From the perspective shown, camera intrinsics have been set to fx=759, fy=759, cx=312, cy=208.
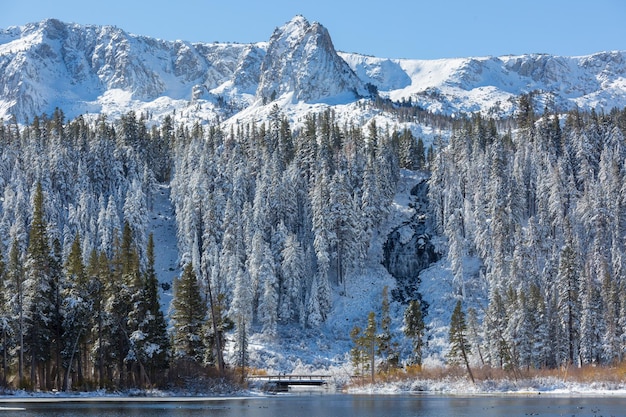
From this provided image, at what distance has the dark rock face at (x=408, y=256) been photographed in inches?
4409

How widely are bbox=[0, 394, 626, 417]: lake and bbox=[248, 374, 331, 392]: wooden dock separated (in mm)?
10755

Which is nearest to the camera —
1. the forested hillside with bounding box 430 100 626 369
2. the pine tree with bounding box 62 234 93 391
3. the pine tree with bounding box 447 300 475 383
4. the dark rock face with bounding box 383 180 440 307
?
the pine tree with bounding box 62 234 93 391

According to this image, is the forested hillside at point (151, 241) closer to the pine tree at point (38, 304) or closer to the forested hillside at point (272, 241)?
the pine tree at point (38, 304)

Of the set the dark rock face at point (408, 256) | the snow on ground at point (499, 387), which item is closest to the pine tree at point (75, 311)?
the snow on ground at point (499, 387)

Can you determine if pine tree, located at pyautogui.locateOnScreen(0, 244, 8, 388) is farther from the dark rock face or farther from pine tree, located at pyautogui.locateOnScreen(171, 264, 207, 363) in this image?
the dark rock face

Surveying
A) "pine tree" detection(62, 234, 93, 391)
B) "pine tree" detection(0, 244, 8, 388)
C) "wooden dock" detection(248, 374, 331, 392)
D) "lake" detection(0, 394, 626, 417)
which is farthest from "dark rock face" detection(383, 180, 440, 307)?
"pine tree" detection(0, 244, 8, 388)

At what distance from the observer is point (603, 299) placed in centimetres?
8538

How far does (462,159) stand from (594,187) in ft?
81.4

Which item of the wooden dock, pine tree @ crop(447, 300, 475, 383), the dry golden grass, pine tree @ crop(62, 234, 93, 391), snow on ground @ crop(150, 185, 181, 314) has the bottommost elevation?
the wooden dock

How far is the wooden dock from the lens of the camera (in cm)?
7645

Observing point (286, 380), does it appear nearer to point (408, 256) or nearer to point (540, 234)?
point (408, 256)

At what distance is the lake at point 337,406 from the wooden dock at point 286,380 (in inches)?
423

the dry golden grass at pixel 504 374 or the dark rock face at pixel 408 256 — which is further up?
the dark rock face at pixel 408 256

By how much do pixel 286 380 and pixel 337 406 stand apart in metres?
26.9
